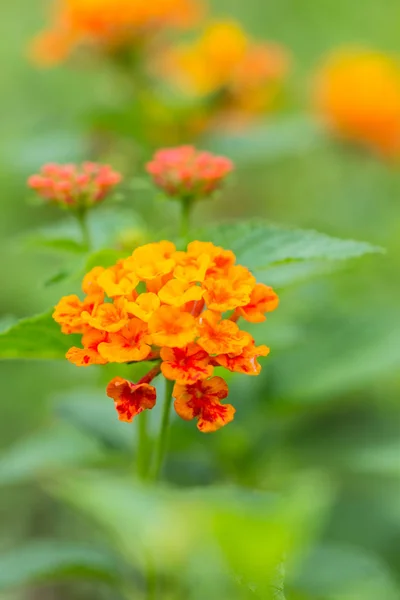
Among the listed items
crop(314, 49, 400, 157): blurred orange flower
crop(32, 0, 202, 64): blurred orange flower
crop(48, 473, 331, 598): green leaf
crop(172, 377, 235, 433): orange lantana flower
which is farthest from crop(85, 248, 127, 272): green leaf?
crop(314, 49, 400, 157): blurred orange flower

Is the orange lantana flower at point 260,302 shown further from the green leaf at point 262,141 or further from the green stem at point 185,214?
the green leaf at point 262,141

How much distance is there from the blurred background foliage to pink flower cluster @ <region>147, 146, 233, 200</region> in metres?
0.17

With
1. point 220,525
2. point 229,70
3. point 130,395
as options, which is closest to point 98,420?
point 130,395

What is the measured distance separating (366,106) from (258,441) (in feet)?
3.04

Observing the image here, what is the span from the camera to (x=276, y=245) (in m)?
0.79

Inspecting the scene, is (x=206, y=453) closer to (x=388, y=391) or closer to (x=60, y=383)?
(x=388, y=391)

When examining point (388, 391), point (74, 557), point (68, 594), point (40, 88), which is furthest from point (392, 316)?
point (40, 88)

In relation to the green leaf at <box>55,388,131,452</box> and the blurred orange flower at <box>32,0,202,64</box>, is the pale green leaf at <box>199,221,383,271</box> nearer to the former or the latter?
the green leaf at <box>55,388,131,452</box>

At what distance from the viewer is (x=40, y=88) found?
2.65 m

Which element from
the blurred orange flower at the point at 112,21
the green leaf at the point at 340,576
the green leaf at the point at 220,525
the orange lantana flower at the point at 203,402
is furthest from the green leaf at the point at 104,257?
the blurred orange flower at the point at 112,21

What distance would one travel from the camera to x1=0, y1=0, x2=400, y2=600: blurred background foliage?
0.50 metres

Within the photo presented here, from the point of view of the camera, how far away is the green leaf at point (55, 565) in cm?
93

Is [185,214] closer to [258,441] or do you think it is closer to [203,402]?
[203,402]

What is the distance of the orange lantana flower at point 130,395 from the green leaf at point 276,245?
17cm
